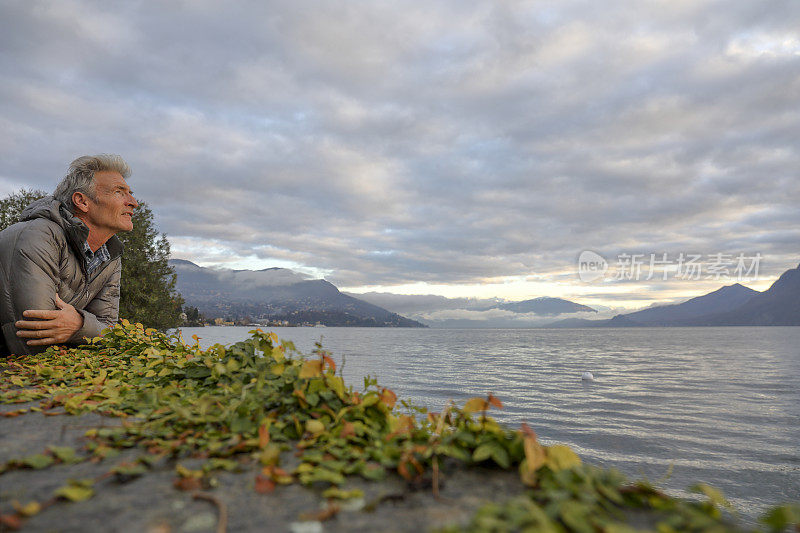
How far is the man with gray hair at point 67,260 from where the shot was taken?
4.09 m

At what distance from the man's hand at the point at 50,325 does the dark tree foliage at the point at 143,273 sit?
86.5ft

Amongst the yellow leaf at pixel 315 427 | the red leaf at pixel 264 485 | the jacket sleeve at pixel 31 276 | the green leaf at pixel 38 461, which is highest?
the jacket sleeve at pixel 31 276

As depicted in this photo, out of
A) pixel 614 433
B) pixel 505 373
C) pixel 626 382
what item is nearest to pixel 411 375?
pixel 505 373

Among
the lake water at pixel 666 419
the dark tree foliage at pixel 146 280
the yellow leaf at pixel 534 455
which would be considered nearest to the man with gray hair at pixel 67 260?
the lake water at pixel 666 419

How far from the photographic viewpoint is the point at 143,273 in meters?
29.7

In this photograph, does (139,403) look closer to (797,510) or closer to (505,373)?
(797,510)

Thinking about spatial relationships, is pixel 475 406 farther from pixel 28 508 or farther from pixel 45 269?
pixel 45 269

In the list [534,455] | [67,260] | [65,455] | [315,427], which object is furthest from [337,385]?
[67,260]

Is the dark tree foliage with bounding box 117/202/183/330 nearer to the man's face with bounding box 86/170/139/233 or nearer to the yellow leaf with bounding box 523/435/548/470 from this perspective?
the man's face with bounding box 86/170/139/233

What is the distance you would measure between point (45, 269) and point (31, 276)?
0.16 metres

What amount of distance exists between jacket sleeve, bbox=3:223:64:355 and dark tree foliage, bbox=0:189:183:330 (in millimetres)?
26269

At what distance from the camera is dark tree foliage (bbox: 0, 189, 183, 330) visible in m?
28.0

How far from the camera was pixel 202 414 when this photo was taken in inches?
84.6

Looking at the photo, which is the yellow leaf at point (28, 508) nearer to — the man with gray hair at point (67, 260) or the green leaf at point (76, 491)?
the green leaf at point (76, 491)
